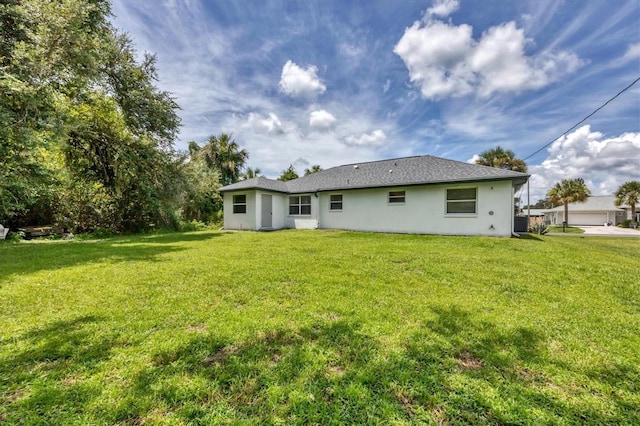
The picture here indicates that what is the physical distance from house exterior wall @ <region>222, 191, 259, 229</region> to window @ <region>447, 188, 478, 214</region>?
10256 mm

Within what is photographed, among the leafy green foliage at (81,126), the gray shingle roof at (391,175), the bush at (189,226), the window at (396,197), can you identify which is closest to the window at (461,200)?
the gray shingle roof at (391,175)

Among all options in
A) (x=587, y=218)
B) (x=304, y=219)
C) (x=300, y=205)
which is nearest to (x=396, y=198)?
(x=304, y=219)

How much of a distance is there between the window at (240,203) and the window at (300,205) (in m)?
2.94

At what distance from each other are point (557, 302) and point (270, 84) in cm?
1361

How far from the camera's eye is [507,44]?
9.63m

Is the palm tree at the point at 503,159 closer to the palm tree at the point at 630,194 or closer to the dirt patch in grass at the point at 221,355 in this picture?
the palm tree at the point at 630,194

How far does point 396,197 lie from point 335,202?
11.8 feet

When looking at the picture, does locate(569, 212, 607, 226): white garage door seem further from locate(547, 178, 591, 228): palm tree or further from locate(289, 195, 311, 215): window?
locate(289, 195, 311, 215): window

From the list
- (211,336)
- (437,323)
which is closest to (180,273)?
(211,336)

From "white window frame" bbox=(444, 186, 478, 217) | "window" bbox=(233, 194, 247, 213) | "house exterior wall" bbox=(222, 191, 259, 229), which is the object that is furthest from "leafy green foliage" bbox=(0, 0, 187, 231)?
"white window frame" bbox=(444, 186, 478, 217)

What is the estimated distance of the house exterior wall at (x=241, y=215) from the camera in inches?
586

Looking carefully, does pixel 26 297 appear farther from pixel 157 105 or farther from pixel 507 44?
pixel 507 44

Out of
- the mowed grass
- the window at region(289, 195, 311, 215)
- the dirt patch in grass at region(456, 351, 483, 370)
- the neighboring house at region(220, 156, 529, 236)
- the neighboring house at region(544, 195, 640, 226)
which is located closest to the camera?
the mowed grass

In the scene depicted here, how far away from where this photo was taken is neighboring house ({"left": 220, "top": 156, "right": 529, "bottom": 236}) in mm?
10875
